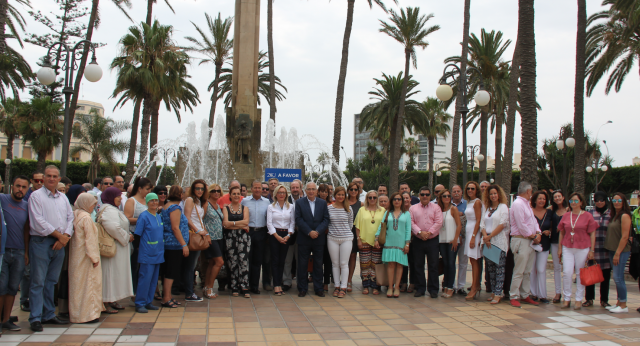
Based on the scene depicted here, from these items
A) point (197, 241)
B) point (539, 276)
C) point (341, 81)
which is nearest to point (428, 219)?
point (539, 276)

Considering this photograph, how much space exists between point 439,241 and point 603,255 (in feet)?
7.94

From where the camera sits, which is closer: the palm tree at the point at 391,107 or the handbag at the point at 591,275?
the handbag at the point at 591,275

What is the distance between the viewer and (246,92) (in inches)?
636

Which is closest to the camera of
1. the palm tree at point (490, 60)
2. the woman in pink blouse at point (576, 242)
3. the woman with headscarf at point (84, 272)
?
the woman with headscarf at point (84, 272)

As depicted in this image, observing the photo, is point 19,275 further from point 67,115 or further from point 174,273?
point 67,115

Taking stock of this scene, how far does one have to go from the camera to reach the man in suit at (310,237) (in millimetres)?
7590

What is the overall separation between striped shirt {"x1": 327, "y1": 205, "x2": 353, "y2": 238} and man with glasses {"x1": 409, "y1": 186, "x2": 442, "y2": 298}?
3.65 ft

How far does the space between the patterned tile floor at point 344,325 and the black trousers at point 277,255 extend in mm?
436

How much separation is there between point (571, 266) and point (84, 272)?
685 centimetres

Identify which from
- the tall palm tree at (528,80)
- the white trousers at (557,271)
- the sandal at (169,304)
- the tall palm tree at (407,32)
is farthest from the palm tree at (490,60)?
the sandal at (169,304)

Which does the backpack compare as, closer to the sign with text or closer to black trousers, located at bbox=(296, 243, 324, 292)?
black trousers, located at bbox=(296, 243, 324, 292)

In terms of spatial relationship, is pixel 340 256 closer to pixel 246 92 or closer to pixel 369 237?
pixel 369 237

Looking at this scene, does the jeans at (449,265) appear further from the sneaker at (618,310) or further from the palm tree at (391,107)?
the palm tree at (391,107)

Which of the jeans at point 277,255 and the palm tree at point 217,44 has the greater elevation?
the palm tree at point 217,44
